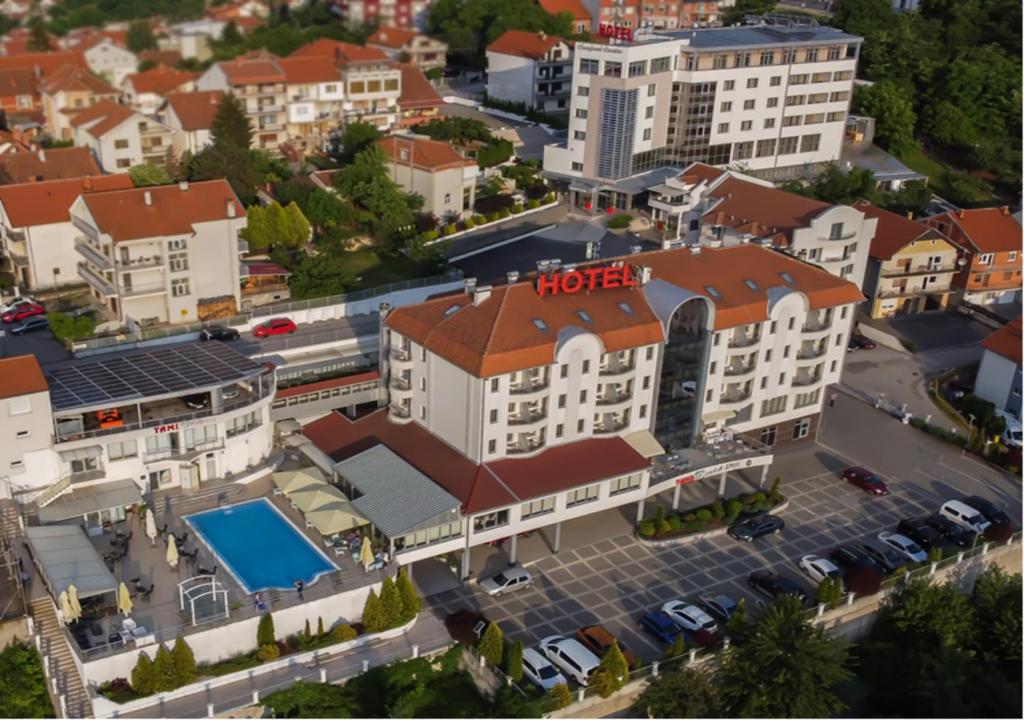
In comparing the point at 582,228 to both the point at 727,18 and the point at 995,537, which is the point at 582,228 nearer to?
the point at 995,537

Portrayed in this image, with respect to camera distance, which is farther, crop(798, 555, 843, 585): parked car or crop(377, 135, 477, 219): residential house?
crop(377, 135, 477, 219): residential house

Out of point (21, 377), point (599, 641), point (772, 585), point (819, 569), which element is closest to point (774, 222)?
point (819, 569)

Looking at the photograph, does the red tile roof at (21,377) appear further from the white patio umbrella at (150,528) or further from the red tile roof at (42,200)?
the red tile roof at (42,200)

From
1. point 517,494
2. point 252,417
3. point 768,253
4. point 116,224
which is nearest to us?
point 517,494

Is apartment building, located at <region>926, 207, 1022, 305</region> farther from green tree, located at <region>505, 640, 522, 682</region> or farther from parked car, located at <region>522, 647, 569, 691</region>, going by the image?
green tree, located at <region>505, 640, 522, 682</region>

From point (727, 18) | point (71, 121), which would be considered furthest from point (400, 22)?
point (71, 121)


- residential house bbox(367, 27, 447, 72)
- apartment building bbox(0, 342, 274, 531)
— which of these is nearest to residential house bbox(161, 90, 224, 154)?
residential house bbox(367, 27, 447, 72)

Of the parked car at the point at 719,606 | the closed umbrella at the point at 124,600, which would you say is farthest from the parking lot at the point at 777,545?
the closed umbrella at the point at 124,600
